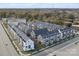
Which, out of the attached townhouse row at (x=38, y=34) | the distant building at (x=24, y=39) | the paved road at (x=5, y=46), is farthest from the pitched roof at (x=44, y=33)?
the paved road at (x=5, y=46)

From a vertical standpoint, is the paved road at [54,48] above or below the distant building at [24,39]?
below

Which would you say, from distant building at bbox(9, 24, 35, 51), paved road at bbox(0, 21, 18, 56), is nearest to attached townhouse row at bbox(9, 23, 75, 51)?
distant building at bbox(9, 24, 35, 51)

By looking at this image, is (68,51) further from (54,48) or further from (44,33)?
(44,33)

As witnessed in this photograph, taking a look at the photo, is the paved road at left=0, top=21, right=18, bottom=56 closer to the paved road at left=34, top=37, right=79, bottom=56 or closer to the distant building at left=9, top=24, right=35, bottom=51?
the distant building at left=9, top=24, right=35, bottom=51

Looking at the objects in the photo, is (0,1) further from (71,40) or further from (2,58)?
(71,40)

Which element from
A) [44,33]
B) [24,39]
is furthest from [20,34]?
[44,33]

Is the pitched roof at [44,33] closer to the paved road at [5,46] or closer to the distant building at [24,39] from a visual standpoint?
the distant building at [24,39]

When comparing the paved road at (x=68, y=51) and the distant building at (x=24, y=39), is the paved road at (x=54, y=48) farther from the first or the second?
the distant building at (x=24, y=39)

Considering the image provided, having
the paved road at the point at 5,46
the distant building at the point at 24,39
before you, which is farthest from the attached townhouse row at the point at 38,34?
the paved road at the point at 5,46
